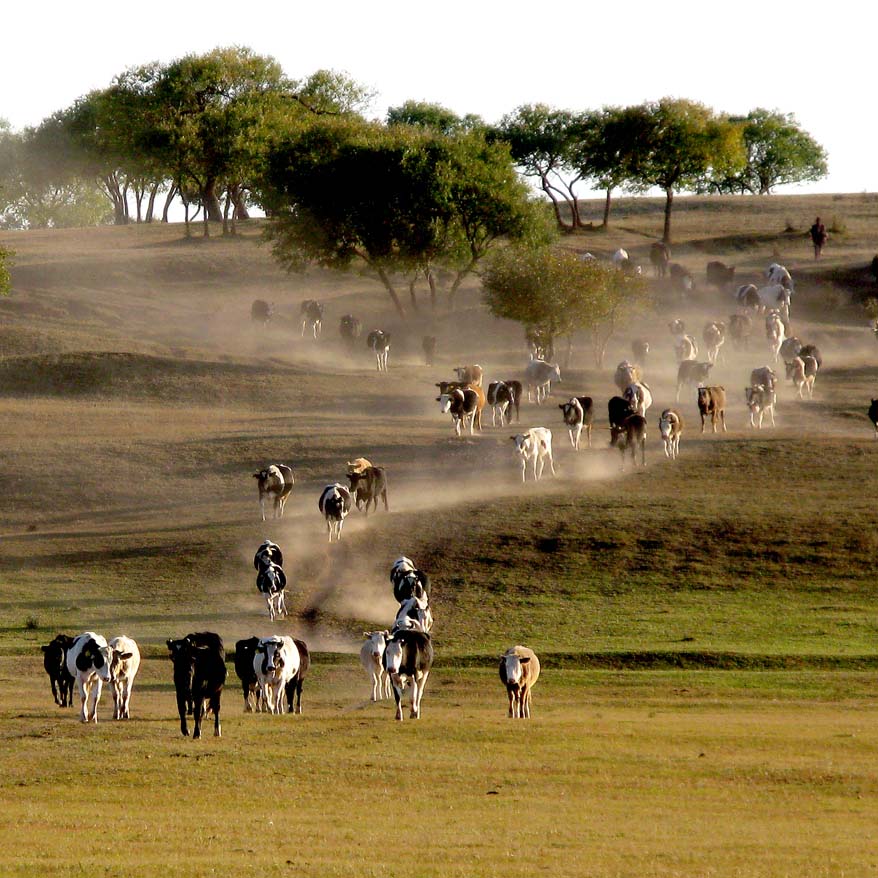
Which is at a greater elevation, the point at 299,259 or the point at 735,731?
the point at 299,259

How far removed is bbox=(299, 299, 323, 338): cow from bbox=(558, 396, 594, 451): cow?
2950 centimetres

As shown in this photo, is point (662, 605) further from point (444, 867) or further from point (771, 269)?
point (771, 269)

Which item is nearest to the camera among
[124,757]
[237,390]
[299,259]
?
[124,757]

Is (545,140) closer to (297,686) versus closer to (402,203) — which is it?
(402,203)

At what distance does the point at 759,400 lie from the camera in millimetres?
55250

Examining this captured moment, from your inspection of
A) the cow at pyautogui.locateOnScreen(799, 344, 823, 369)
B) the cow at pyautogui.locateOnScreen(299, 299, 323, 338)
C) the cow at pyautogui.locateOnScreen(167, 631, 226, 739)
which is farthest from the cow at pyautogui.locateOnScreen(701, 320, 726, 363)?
the cow at pyautogui.locateOnScreen(167, 631, 226, 739)

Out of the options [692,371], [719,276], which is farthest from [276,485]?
[719,276]

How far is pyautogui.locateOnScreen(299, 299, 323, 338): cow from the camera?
7994 cm

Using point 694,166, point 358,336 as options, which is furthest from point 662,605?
point 694,166

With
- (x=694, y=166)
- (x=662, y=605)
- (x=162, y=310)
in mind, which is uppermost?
(x=694, y=166)

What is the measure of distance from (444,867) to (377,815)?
2.55m

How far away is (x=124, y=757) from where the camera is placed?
1978 cm

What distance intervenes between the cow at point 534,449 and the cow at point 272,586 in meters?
14.1

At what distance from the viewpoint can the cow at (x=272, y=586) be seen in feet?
111
